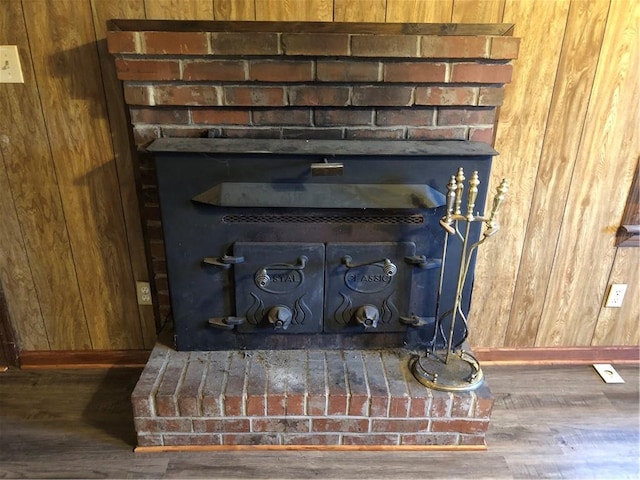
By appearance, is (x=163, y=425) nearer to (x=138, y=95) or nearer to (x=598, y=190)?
(x=138, y=95)

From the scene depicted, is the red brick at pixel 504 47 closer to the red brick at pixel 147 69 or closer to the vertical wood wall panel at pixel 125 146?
the red brick at pixel 147 69

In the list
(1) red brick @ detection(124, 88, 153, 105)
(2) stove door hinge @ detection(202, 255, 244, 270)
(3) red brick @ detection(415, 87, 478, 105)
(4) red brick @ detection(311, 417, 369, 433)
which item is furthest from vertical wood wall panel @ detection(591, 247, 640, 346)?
(1) red brick @ detection(124, 88, 153, 105)

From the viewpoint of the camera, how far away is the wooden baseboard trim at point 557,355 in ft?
6.79

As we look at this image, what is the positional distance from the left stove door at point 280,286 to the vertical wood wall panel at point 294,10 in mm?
734

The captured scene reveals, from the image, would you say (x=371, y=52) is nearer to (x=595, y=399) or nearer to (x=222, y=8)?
(x=222, y=8)

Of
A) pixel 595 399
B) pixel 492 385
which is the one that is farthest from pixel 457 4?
pixel 595 399

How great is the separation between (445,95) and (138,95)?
0.99 m

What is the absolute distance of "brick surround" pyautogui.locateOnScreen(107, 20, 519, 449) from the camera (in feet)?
4.80

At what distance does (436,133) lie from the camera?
161 cm

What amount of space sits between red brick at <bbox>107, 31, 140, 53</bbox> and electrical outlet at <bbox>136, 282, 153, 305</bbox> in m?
0.89

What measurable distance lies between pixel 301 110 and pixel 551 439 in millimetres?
1461

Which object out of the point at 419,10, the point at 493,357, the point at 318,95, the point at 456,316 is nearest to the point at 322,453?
the point at 456,316

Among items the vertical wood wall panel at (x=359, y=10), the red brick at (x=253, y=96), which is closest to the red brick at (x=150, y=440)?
the red brick at (x=253, y=96)

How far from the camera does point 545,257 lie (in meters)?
1.91
